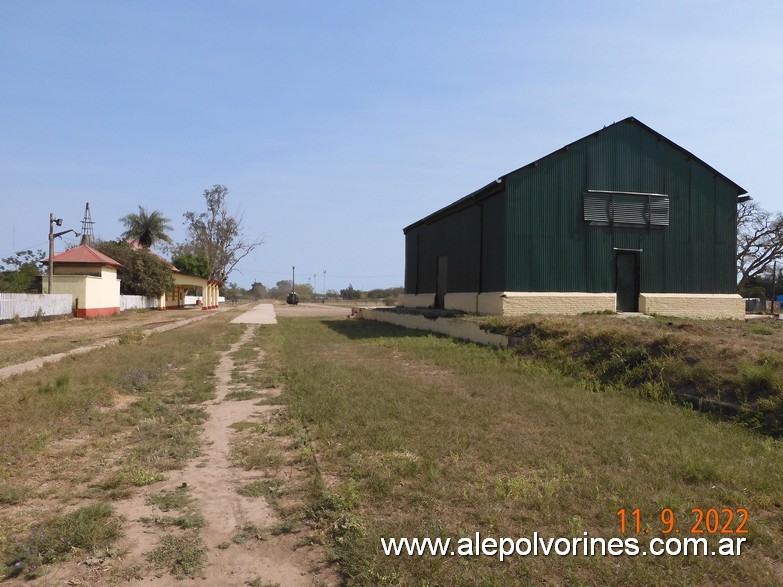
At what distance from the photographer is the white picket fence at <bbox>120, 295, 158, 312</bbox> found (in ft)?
128

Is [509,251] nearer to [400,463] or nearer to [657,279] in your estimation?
[657,279]

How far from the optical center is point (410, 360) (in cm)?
1218

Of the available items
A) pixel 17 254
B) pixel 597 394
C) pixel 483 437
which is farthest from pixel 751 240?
pixel 17 254

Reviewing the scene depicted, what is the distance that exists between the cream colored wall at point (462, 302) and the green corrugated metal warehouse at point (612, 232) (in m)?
0.11

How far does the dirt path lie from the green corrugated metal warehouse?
13.2 m

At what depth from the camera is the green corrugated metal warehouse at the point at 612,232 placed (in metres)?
17.5

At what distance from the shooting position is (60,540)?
131 inches

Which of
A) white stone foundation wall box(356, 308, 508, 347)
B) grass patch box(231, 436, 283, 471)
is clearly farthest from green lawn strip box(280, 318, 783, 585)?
white stone foundation wall box(356, 308, 508, 347)

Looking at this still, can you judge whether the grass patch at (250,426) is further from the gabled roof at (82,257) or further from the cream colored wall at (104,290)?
the gabled roof at (82,257)

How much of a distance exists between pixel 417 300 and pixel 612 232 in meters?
12.9

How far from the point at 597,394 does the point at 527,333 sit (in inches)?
194

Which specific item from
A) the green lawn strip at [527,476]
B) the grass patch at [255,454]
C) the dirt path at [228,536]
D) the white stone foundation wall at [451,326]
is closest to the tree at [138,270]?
the white stone foundation wall at [451,326]

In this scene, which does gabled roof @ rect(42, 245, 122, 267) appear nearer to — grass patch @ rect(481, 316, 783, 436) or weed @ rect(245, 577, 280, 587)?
grass patch @ rect(481, 316, 783, 436)

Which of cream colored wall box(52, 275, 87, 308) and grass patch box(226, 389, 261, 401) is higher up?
cream colored wall box(52, 275, 87, 308)
